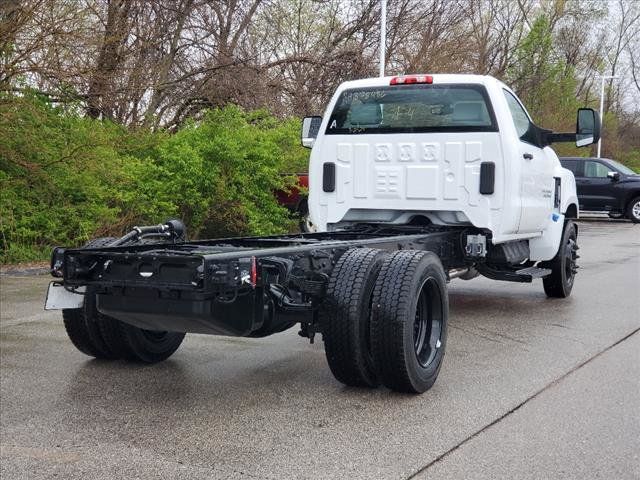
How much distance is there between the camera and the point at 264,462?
158 inches

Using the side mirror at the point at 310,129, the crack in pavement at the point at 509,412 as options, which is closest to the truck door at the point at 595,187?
the side mirror at the point at 310,129

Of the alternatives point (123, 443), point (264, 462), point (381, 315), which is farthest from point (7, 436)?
point (381, 315)

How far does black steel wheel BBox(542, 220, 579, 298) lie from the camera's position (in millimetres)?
9117

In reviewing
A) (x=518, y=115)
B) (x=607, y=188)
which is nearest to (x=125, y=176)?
(x=518, y=115)

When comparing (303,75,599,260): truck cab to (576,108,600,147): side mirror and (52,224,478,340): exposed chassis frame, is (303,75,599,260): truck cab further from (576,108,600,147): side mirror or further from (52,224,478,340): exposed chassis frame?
(52,224,478,340): exposed chassis frame

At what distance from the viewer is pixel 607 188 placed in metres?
23.8

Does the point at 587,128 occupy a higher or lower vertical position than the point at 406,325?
higher

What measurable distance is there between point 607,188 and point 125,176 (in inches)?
640

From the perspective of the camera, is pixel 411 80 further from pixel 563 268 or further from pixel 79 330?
pixel 79 330

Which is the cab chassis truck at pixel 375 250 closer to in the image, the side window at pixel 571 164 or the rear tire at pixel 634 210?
the side window at pixel 571 164

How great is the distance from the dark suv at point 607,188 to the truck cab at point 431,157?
54.7 feet

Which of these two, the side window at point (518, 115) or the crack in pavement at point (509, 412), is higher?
the side window at point (518, 115)

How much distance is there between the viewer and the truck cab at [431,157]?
7164 mm

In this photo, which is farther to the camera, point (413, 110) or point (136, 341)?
point (413, 110)
